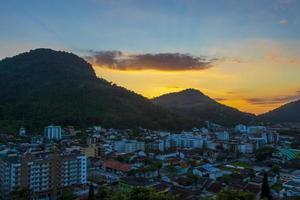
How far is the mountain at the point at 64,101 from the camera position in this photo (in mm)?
49281

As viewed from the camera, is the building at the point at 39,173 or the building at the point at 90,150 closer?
the building at the point at 39,173

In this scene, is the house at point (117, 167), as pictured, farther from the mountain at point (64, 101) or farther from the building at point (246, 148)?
the mountain at point (64, 101)

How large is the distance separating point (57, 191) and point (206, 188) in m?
8.99

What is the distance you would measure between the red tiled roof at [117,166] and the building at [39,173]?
5.21 m

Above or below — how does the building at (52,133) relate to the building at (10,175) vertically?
above

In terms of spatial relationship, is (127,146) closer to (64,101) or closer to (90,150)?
(90,150)

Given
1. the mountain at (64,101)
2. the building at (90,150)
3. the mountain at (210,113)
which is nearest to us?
the building at (90,150)

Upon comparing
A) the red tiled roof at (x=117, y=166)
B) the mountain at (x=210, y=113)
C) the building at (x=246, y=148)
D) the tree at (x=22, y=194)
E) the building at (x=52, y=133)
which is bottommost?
the tree at (x=22, y=194)

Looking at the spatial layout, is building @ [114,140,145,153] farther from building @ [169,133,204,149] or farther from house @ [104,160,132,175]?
house @ [104,160,132,175]

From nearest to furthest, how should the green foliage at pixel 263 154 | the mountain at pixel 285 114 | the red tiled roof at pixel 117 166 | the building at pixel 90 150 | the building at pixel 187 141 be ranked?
the red tiled roof at pixel 117 166 → the building at pixel 90 150 → the green foliage at pixel 263 154 → the building at pixel 187 141 → the mountain at pixel 285 114

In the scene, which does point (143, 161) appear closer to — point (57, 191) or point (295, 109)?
point (57, 191)

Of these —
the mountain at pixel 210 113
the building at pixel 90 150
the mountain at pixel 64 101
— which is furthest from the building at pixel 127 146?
the mountain at pixel 210 113

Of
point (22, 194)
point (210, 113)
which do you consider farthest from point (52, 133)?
point (210, 113)

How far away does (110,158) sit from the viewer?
31.6 m
